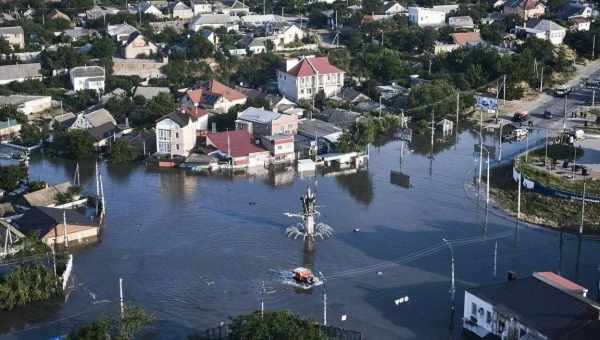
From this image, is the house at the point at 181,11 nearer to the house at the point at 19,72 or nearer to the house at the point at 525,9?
the house at the point at 19,72

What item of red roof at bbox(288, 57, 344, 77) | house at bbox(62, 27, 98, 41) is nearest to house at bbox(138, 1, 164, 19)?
house at bbox(62, 27, 98, 41)

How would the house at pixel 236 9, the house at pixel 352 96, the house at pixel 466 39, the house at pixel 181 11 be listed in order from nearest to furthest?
1. the house at pixel 352 96
2. the house at pixel 466 39
3. the house at pixel 181 11
4. the house at pixel 236 9

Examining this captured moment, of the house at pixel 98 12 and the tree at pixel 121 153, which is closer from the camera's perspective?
the tree at pixel 121 153

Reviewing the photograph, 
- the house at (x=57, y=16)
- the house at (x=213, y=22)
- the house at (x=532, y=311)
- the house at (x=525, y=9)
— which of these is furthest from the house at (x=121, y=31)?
the house at (x=532, y=311)

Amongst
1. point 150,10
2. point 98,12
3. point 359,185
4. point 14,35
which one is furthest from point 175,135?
point 150,10

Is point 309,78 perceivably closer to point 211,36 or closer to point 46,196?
point 211,36

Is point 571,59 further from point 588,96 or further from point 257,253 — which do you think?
point 257,253
